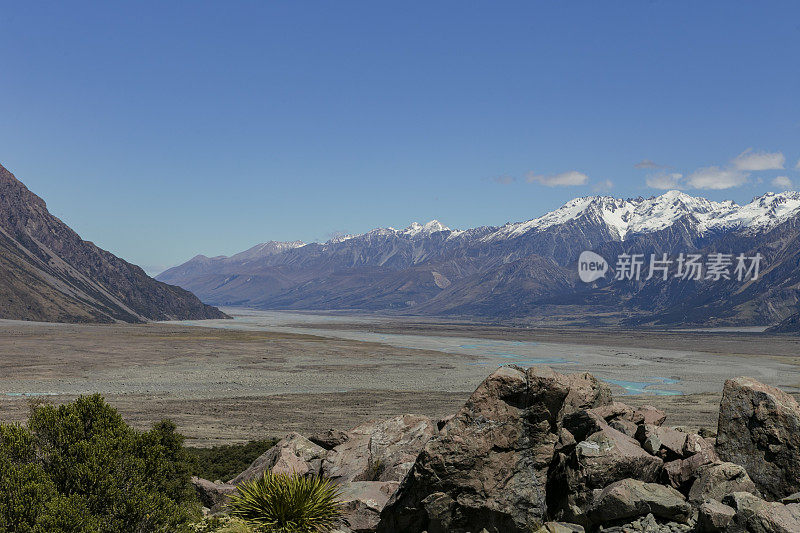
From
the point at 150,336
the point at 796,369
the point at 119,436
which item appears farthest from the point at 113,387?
the point at 796,369

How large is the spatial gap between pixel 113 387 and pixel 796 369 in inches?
4075

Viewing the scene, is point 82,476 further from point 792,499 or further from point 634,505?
point 792,499

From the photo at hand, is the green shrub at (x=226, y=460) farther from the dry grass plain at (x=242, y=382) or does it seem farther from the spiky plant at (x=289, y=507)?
the spiky plant at (x=289, y=507)

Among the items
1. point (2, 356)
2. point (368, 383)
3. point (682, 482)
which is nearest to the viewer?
point (682, 482)

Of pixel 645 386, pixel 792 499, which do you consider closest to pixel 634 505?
pixel 792 499

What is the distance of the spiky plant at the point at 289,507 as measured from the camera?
42.3 ft

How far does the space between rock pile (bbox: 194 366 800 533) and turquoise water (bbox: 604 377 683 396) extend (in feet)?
191

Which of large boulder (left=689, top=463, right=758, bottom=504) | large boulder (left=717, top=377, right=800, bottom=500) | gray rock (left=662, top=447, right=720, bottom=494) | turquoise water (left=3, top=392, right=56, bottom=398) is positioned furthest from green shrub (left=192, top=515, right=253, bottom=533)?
turquoise water (left=3, top=392, right=56, bottom=398)

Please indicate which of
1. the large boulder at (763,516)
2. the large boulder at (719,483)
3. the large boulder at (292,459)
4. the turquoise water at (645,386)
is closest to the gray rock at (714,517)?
the large boulder at (763,516)

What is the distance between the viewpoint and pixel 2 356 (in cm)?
8256

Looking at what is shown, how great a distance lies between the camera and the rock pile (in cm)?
1144

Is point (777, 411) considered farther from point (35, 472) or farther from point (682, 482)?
point (35, 472)

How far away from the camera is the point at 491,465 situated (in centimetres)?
1204

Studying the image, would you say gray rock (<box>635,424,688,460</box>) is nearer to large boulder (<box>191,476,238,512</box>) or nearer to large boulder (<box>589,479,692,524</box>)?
large boulder (<box>589,479,692,524</box>)
